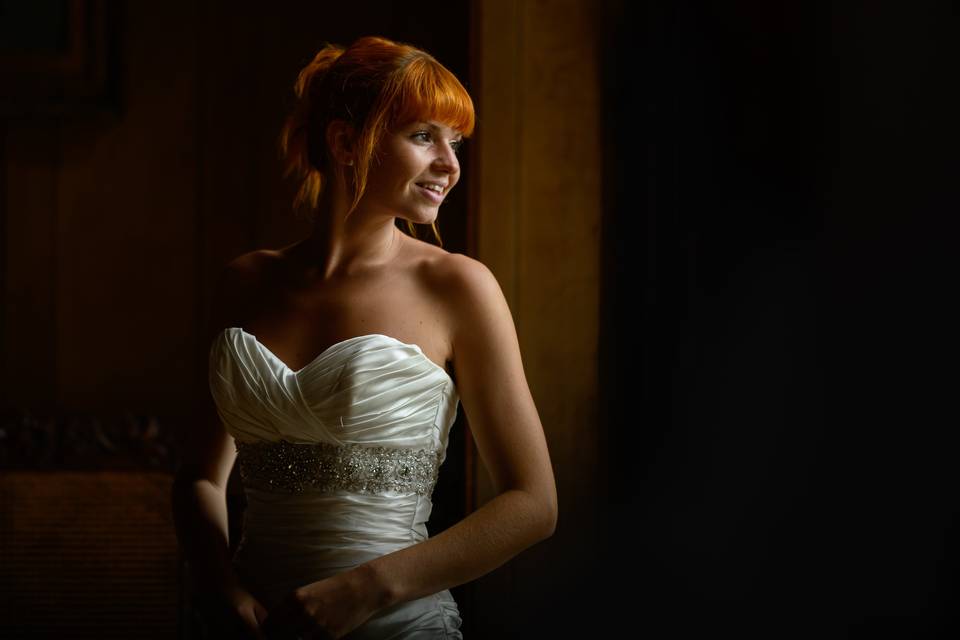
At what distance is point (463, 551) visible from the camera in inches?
45.9

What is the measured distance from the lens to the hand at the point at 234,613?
1.19 meters

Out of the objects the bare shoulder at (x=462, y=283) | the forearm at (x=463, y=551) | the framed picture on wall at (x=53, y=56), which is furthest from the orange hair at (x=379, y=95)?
the framed picture on wall at (x=53, y=56)

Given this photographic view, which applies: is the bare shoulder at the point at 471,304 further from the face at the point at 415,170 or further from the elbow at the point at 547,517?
the elbow at the point at 547,517

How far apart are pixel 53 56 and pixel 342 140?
103cm

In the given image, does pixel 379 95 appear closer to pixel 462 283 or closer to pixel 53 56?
pixel 462 283

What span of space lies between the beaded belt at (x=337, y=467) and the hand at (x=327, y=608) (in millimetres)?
150

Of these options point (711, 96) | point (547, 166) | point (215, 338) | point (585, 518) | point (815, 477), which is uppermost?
point (711, 96)

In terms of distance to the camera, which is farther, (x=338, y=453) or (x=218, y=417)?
(x=218, y=417)

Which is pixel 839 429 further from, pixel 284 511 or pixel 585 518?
pixel 284 511

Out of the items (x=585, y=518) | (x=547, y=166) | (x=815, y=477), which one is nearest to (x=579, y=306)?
(x=547, y=166)

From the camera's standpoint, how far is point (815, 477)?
1.22 metres

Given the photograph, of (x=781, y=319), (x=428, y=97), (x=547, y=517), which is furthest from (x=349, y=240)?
(x=781, y=319)

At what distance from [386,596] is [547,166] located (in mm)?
820

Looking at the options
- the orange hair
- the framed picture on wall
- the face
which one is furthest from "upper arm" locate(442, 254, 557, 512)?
the framed picture on wall
